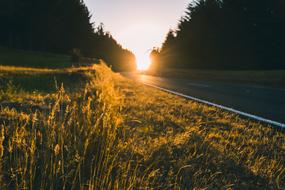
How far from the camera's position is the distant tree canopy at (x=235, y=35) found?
29.0 metres

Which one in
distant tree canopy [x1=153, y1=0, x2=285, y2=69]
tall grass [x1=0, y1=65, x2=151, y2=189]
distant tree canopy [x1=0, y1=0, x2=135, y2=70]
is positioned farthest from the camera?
distant tree canopy [x1=0, y1=0, x2=135, y2=70]

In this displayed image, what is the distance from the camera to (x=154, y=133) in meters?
3.71

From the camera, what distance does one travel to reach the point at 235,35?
3167cm

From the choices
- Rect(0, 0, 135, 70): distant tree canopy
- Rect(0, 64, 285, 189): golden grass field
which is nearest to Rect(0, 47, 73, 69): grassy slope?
Rect(0, 0, 135, 70): distant tree canopy

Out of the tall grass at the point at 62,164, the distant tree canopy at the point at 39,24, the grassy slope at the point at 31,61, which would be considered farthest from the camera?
the distant tree canopy at the point at 39,24

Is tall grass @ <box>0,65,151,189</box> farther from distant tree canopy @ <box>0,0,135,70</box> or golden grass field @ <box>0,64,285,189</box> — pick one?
distant tree canopy @ <box>0,0,135,70</box>

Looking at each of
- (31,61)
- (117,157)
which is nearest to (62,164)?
(117,157)

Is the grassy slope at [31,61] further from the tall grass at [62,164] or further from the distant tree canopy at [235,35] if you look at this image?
the tall grass at [62,164]

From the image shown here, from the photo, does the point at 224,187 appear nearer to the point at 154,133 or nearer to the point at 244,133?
the point at 154,133

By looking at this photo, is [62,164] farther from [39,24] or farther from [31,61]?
[39,24]

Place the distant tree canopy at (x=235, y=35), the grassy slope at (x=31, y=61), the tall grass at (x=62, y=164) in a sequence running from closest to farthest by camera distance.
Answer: the tall grass at (x=62, y=164), the grassy slope at (x=31, y=61), the distant tree canopy at (x=235, y=35)

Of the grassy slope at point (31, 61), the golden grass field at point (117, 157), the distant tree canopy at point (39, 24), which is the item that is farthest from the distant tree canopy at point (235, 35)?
the golden grass field at point (117, 157)

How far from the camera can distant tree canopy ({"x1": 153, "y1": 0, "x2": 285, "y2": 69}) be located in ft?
95.2

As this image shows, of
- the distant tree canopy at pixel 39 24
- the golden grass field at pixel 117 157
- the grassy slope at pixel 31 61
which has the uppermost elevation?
the distant tree canopy at pixel 39 24
